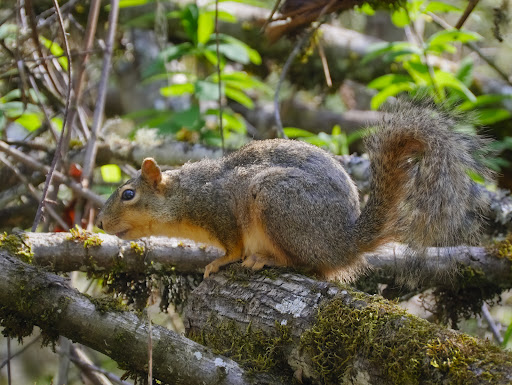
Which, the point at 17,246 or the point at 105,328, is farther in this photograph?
the point at 17,246

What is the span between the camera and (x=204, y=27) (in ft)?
14.9

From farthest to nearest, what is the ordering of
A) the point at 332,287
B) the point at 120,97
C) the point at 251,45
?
the point at 120,97 → the point at 251,45 → the point at 332,287

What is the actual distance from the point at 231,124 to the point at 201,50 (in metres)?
0.62

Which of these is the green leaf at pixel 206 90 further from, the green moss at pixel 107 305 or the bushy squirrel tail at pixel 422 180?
the green moss at pixel 107 305

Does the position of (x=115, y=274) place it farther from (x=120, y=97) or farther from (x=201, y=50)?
(x=120, y=97)

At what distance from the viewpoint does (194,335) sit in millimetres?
2707

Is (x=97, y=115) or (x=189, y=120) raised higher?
(x=97, y=115)

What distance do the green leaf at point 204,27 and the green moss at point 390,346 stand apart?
2.84m

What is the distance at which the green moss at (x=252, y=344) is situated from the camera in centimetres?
231

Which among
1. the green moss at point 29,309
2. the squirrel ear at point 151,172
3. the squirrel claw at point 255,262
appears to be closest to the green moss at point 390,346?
the squirrel claw at point 255,262

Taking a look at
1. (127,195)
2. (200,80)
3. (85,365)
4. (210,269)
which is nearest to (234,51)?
(200,80)

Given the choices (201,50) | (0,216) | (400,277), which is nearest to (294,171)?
(400,277)

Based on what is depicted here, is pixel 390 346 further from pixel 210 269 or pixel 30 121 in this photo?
pixel 30 121

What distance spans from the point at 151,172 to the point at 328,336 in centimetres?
165
